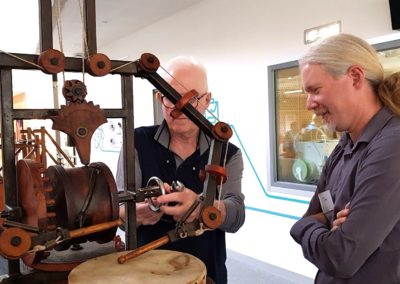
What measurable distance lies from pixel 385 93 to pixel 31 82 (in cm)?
825

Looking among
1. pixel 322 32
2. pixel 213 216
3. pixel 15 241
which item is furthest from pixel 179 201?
pixel 322 32

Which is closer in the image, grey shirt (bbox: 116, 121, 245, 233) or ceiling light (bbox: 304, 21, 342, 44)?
grey shirt (bbox: 116, 121, 245, 233)

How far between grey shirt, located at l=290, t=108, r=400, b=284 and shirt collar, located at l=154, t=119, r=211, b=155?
0.42 m

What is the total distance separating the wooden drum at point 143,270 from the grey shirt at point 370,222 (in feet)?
1.34

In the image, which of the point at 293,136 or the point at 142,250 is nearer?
the point at 142,250

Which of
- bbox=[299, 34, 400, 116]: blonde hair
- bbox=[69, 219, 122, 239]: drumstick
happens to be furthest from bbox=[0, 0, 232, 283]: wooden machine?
bbox=[299, 34, 400, 116]: blonde hair

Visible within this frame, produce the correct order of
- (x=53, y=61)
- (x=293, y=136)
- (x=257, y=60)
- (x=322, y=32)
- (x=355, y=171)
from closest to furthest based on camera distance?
(x=53, y=61)
(x=355, y=171)
(x=322, y=32)
(x=293, y=136)
(x=257, y=60)

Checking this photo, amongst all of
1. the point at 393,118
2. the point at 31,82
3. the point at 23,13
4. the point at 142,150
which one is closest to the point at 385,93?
the point at 393,118

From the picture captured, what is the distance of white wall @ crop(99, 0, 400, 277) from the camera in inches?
106

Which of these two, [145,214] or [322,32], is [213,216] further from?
[322,32]

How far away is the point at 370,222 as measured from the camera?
94 centimetres

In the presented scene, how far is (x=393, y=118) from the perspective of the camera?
1046 mm

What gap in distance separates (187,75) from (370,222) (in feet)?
2.09

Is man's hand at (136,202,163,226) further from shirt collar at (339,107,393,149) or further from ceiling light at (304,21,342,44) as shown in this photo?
ceiling light at (304,21,342,44)
